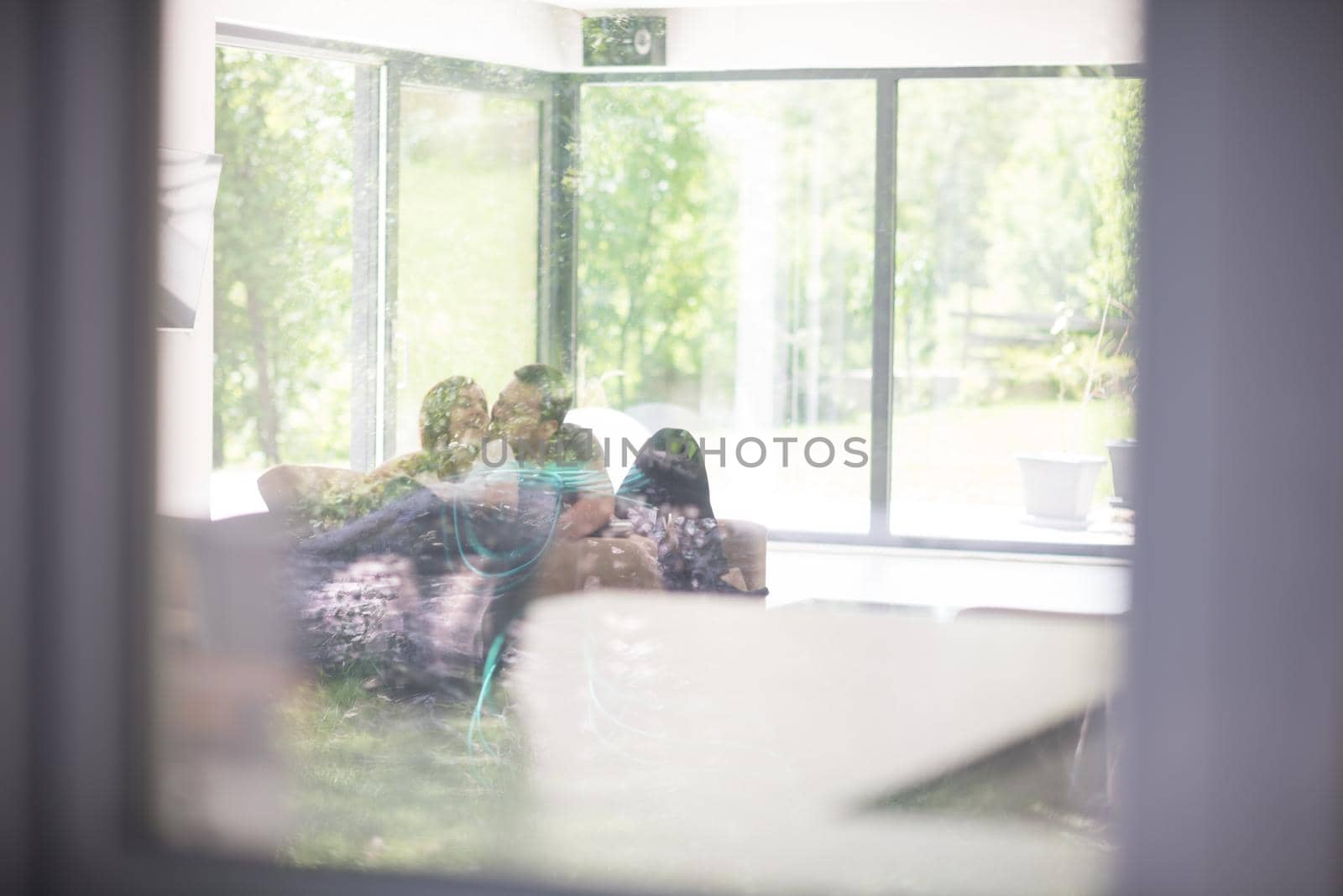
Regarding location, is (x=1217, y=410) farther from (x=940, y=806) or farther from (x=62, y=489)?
(x=62, y=489)

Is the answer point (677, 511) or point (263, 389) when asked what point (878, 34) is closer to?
point (677, 511)

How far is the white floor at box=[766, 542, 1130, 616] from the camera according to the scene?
1758 millimetres

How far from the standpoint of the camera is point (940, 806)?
1546 millimetres

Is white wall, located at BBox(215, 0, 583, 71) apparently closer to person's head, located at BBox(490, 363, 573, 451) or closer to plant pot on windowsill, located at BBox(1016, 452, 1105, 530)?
person's head, located at BBox(490, 363, 573, 451)

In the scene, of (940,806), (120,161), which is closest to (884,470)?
(940,806)

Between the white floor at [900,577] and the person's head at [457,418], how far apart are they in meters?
0.54

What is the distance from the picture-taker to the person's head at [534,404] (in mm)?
1939

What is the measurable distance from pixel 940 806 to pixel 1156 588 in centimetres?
69

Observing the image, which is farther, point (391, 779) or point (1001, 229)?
point (1001, 229)

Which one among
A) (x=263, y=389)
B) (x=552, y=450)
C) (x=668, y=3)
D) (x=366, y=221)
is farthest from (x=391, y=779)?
(x=668, y=3)

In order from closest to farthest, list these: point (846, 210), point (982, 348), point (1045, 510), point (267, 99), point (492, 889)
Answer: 1. point (492, 889)
2. point (1045, 510)
3. point (982, 348)
4. point (846, 210)
5. point (267, 99)

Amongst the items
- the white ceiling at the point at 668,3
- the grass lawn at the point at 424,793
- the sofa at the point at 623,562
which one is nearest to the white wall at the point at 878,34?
the white ceiling at the point at 668,3

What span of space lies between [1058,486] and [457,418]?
97cm

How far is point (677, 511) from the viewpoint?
6.21ft
